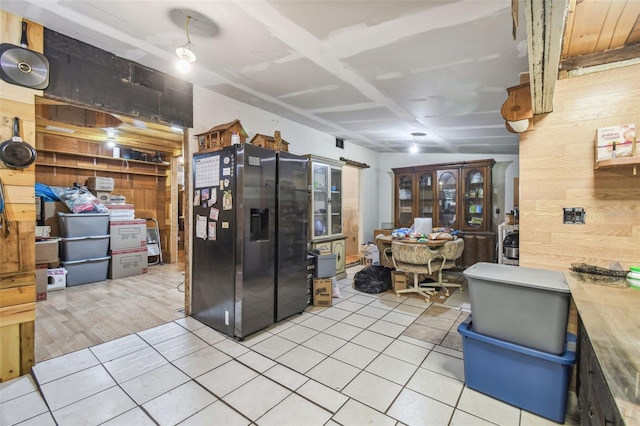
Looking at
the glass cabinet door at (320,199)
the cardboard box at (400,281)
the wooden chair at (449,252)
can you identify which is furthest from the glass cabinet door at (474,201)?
the glass cabinet door at (320,199)

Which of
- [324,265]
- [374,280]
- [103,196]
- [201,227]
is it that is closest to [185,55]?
[201,227]

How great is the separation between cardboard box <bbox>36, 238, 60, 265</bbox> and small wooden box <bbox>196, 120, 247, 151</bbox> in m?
3.17

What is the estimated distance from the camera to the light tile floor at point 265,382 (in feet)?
5.66

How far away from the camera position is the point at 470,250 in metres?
5.26

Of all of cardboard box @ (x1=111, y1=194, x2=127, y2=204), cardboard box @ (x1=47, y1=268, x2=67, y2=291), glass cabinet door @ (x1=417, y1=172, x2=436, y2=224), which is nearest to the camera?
cardboard box @ (x1=47, y1=268, x2=67, y2=291)

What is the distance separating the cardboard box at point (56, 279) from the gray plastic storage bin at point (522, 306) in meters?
5.55

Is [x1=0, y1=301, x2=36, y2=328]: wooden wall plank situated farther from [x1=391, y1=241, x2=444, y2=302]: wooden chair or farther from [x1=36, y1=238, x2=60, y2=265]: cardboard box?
[x1=391, y1=241, x2=444, y2=302]: wooden chair

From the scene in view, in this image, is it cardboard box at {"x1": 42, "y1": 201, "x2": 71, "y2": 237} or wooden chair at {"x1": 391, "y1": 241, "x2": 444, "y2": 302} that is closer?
wooden chair at {"x1": 391, "y1": 241, "x2": 444, "y2": 302}

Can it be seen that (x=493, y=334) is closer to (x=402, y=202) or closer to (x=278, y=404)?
(x=278, y=404)

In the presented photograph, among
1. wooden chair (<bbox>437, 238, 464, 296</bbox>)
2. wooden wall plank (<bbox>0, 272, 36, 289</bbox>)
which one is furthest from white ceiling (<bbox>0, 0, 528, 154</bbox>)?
wooden wall plank (<bbox>0, 272, 36, 289</bbox>)

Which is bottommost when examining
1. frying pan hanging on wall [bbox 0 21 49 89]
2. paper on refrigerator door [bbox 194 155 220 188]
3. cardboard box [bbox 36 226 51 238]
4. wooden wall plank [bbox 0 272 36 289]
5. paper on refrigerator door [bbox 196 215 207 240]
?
wooden wall plank [bbox 0 272 36 289]

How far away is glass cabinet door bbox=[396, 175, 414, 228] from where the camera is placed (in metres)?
6.15

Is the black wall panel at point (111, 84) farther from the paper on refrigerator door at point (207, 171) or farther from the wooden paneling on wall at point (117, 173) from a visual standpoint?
the wooden paneling on wall at point (117, 173)

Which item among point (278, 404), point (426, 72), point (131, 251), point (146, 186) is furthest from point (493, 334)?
point (146, 186)
